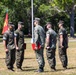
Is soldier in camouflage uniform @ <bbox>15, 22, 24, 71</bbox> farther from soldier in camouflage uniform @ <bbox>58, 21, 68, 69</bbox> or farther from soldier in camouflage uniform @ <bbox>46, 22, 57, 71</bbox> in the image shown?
soldier in camouflage uniform @ <bbox>58, 21, 68, 69</bbox>

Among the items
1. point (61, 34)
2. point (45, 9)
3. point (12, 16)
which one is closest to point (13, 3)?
point (12, 16)

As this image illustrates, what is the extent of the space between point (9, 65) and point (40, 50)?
1470 mm

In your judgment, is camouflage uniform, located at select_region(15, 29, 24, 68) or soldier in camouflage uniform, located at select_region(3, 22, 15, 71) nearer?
soldier in camouflage uniform, located at select_region(3, 22, 15, 71)

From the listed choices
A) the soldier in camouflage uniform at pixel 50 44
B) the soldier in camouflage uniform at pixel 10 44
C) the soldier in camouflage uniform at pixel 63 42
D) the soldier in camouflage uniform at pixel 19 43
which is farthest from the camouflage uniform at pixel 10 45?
the soldier in camouflage uniform at pixel 63 42

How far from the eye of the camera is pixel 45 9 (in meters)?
54.2

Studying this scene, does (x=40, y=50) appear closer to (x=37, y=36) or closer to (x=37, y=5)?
(x=37, y=36)

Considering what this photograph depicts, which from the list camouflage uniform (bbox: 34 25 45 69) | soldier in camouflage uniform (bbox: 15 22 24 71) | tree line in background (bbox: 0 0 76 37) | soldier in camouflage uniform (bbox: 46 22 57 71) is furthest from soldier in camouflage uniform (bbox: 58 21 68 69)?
tree line in background (bbox: 0 0 76 37)

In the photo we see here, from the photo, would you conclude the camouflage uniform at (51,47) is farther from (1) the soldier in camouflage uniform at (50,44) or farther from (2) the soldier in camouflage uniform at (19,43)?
(2) the soldier in camouflage uniform at (19,43)

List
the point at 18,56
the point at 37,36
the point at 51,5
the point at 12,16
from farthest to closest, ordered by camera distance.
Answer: the point at 12,16
the point at 51,5
the point at 18,56
the point at 37,36

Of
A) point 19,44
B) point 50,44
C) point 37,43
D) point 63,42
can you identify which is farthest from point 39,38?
point 63,42

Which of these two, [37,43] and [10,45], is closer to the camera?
Result: [37,43]

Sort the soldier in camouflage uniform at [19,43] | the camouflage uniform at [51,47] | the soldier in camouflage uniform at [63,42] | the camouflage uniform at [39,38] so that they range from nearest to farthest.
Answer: the camouflage uniform at [39,38] → the camouflage uniform at [51,47] → the soldier in camouflage uniform at [19,43] → the soldier in camouflage uniform at [63,42]

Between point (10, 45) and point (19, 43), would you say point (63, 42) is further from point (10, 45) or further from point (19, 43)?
point (10, 45)

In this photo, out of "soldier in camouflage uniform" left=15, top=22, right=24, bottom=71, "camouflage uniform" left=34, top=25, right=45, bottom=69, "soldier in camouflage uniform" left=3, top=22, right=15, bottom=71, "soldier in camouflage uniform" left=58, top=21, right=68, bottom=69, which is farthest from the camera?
"soldier in camouflage uniform" left=58, top=21, right=68, bottom=69
